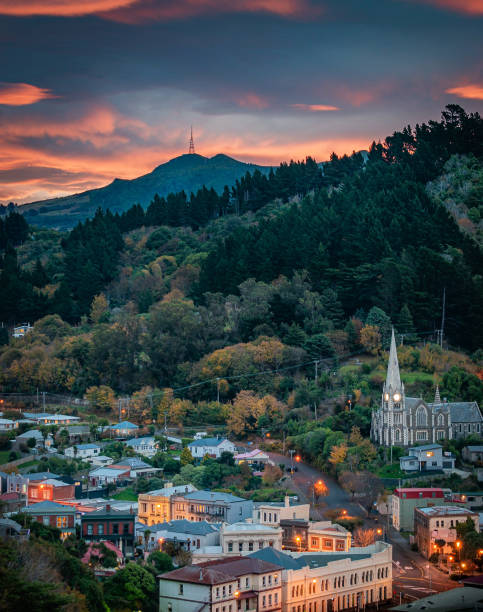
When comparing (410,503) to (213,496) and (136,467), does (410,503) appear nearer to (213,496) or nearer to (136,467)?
(213,496)

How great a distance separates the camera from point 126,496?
67188 mm

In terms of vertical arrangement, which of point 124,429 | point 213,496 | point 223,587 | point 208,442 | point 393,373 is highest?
point 393,373

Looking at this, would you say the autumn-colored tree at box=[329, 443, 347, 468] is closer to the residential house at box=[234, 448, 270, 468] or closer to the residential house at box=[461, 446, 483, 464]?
the residential house at box=[234, 448, 270, 468]

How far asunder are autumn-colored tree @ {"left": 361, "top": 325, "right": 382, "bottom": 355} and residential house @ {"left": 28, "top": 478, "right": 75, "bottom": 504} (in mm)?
23601

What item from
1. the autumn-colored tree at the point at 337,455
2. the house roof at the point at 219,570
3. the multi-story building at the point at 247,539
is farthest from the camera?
the autumn-colored tree at the point at 337,455

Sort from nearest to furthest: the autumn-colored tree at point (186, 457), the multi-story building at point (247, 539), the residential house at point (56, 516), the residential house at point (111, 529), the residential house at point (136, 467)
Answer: the multi-story building at point (247, 539) → the residential house at point (111, 529) → the residential house at point (56, 516) → the residential house at point (136, 467) → the autumn-colored tree at point (186, 457)

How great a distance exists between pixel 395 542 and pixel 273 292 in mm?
32386

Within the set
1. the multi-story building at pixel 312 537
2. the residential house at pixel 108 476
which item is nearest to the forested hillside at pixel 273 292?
the residential house at pixel 108 476

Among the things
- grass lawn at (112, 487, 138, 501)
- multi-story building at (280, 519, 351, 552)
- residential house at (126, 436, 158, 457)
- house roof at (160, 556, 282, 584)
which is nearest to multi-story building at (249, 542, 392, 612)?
house roof at (160, 556, 282, 584)

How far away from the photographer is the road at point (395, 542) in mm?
52156

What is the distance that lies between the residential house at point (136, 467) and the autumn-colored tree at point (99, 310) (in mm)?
32289

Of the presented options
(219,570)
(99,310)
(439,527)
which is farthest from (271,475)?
(99,310)

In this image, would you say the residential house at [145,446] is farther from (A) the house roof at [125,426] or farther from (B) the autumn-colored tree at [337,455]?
(B) the autumn-colored tree at [337,455]

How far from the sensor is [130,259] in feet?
375
